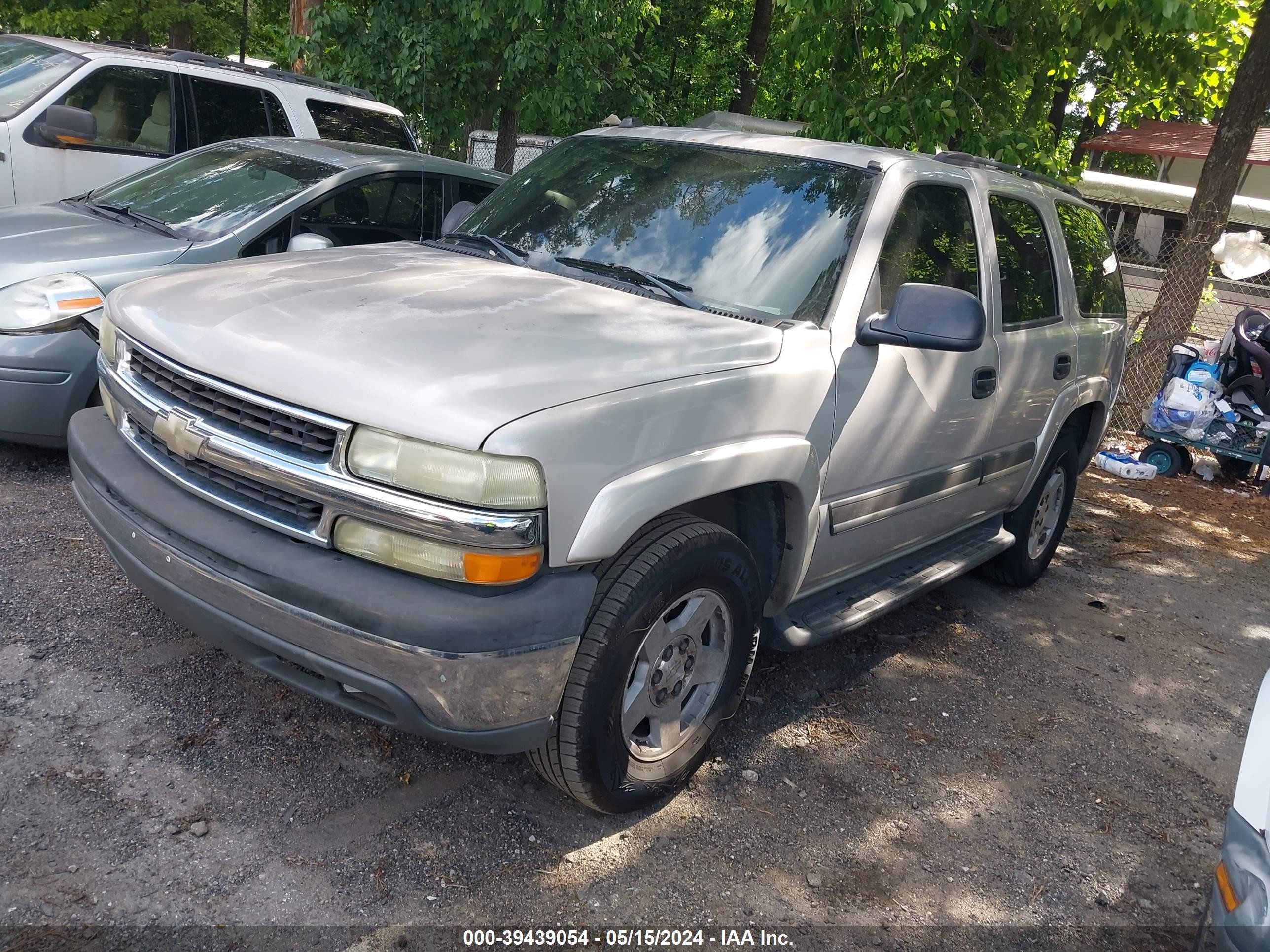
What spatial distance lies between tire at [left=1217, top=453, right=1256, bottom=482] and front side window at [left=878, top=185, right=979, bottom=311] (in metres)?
5.93

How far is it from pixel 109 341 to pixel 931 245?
2.78 meters

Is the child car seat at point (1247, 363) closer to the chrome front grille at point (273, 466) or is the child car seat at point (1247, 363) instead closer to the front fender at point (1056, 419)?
the front fender at point (1056, 419)

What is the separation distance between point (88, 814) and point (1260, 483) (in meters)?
9.01

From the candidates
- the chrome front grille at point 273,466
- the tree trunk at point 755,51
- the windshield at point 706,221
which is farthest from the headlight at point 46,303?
the tree trunk at point 755,51

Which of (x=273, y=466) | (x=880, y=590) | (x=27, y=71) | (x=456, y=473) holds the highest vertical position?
(x=27, y=71)

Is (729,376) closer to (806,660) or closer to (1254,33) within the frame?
(806,660)

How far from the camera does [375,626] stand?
2.37m

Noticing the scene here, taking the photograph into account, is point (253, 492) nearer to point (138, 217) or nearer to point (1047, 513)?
point (138, 217)

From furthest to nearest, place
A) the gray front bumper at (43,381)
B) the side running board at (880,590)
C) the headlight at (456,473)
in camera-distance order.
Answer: the gray front bumper at (43,381)
the side running board at (880,590)
the headlight at (456,473)

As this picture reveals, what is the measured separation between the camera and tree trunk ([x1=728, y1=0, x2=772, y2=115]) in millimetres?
16547

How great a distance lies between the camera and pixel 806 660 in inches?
169

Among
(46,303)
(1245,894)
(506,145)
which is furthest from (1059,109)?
(1245,894)

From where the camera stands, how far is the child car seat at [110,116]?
22.8 ft

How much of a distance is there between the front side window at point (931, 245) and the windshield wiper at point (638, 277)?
0.67 metres
